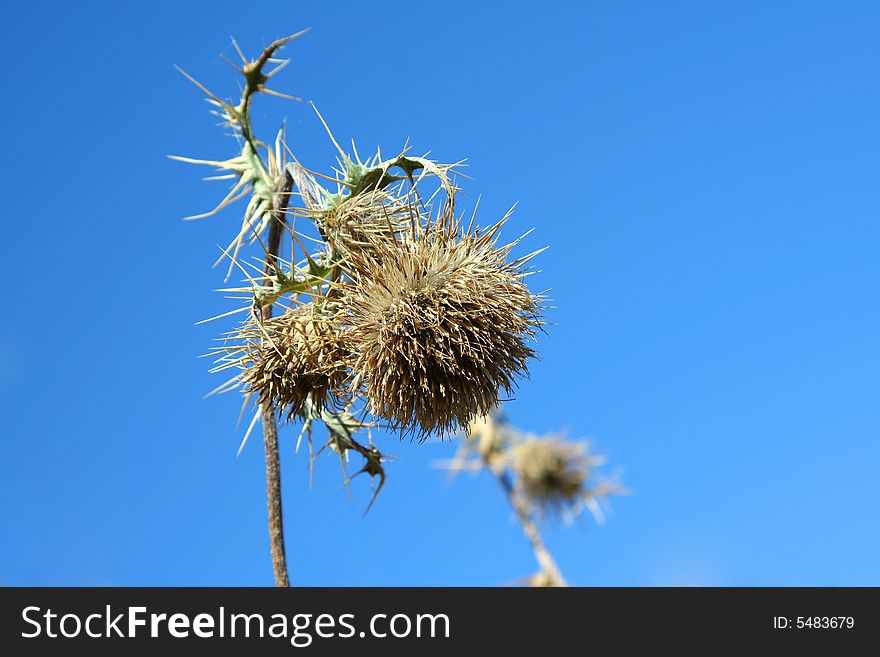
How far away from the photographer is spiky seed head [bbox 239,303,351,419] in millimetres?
3707

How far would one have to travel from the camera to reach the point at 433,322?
3553 millimetres

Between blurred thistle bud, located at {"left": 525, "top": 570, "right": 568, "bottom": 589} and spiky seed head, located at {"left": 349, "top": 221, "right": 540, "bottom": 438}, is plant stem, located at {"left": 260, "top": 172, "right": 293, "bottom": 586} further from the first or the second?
blurred thistle bud, located at {"left": 525, "top": 570, "right": 568, "bottom": 589}

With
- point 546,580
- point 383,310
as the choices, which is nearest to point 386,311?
point 383,310

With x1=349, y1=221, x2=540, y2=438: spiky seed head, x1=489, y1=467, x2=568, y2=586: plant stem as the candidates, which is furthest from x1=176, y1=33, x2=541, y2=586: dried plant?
x1=489, y1=467, x2=568, y2=586: plant stem

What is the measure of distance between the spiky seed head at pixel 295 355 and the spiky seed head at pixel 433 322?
14 centimetres

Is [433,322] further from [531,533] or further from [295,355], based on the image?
[531,533]

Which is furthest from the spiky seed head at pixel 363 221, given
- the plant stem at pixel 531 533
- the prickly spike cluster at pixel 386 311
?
the plant stem at pixel 531 533

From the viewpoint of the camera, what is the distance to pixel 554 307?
378 cm

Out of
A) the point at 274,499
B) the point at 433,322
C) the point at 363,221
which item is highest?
the point at 363,221

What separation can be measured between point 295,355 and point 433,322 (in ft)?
2.09

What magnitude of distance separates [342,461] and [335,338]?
3.12ft

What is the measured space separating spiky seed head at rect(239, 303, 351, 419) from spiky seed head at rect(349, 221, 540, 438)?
5.3 inches
